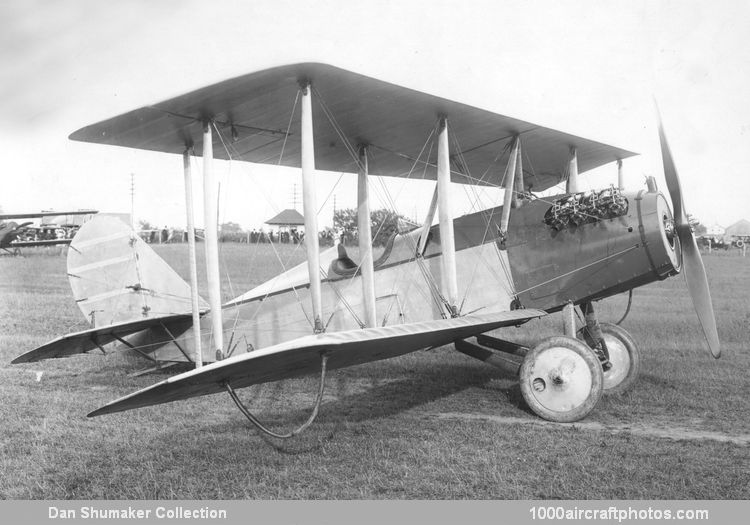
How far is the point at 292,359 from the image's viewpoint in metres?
3.75

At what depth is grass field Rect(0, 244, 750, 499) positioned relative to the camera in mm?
3926

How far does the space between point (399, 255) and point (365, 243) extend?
1.93 feet

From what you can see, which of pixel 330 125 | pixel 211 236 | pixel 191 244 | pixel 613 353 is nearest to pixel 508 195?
pixel 330 125

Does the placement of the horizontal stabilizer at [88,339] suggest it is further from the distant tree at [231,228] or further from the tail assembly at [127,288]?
the distant tree at [231,228]

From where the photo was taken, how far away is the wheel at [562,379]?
532 cm

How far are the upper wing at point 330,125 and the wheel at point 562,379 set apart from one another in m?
1.93

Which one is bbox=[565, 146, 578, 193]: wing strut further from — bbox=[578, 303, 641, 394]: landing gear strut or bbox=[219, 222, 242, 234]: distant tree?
bbox=[219, 222, 242, 234]: distant tree

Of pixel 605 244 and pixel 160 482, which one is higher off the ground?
pixel 605 244

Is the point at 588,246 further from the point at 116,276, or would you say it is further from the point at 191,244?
the point at 116,276
